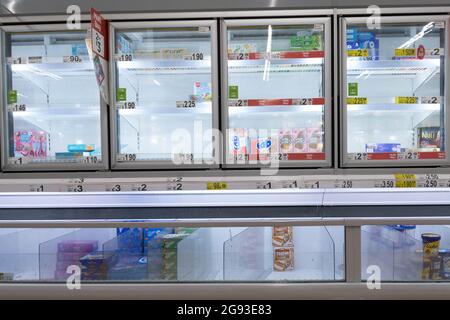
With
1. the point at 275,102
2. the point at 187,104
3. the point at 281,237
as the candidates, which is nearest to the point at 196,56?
the point at 187,104

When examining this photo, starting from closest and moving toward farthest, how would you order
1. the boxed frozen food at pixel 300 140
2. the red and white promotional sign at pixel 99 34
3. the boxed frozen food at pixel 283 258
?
the boxed frozen food at pixel 283 258 → the red and white promotional sign at pixel 99 34 → the boxed frozen food at pixel 300 140

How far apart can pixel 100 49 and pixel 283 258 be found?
164 centimetres

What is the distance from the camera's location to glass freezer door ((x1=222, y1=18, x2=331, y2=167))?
2527 mm

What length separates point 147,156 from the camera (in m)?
2.86

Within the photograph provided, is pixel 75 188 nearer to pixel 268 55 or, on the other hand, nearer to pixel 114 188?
pixel 114 188

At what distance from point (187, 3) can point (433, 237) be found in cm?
192

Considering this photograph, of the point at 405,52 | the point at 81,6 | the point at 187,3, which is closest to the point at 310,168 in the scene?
the point at 405,52

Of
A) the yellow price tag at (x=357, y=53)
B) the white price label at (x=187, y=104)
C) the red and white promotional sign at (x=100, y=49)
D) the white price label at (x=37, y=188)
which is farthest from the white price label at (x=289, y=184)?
the white price label at (x=37, y=188)

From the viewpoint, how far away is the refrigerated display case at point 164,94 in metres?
2.58

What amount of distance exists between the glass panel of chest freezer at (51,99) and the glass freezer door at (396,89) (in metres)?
1.73

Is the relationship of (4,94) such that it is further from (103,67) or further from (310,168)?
(310,168)

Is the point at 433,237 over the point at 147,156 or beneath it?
beneath

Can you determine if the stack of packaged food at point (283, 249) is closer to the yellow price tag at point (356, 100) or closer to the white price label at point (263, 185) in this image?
the white price label at point (263, 185)

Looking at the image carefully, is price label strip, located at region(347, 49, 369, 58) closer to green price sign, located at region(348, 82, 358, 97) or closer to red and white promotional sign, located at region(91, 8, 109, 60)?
green price sign, located at region(348, 82, 358, 97)
